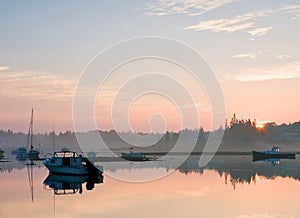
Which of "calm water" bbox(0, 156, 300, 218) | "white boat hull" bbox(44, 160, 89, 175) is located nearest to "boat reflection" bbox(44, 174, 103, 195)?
"calm water" bbox(0, 156, 300, 218)

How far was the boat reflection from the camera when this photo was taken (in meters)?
50.7

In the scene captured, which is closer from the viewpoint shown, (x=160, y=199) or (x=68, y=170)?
(x=160, y=199)

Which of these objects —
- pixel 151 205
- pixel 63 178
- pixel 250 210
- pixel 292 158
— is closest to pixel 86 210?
pixel 151 205

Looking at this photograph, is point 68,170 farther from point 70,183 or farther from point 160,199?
point 160,199

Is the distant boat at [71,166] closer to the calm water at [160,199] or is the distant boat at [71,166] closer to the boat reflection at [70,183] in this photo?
the boat reflection at [70,183]

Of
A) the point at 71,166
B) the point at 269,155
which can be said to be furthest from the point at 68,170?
the point at 269,155

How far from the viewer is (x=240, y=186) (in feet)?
168

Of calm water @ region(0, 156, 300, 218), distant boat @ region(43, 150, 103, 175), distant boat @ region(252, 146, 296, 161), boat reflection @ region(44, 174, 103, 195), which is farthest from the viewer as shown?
distant boat @ region(252, 146, 296, 161)

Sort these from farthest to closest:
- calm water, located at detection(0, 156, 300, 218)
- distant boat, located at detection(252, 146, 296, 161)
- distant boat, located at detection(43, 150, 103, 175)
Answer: distant boat, located at detection(252, 146, 296, 161) → distant boat, located at detection(43, 150, 103, 175) → calm water, located at detection(0, 156, 300, 218)

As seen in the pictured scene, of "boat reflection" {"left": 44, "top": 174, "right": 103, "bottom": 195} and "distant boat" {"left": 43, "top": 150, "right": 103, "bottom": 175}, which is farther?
"distant boat" {"left": 43, "top": 150, "right": 103, "bottom": 175}

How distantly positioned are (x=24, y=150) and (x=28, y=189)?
351ft

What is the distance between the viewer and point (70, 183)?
6009 centimetres

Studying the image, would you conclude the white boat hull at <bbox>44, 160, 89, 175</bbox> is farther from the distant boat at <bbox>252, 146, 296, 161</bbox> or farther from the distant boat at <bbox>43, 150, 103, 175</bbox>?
the distant boat at <bbox>252, 146, 296, 161</bbox>

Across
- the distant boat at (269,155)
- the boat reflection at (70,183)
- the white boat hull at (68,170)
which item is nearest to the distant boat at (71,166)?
the white boat hull at (68,170)
